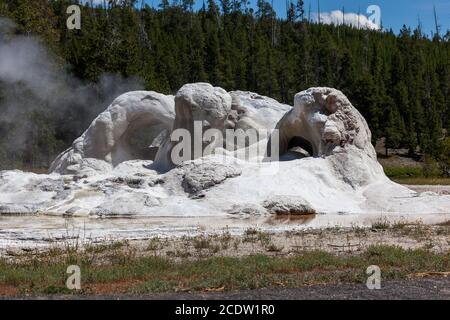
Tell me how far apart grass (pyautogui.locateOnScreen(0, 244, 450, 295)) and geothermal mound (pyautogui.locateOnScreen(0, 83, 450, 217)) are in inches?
306

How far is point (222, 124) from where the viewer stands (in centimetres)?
2198

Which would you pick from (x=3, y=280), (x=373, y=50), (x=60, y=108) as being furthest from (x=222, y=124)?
(x=373, y=50)

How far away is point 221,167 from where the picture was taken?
63.2 feet

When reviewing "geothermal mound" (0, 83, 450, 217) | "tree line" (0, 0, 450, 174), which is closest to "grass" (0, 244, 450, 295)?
"geothermal mound" (0, 83, 450, 217)

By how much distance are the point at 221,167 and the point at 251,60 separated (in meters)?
51.7

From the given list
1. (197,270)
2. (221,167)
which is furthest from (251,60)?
(197,270)

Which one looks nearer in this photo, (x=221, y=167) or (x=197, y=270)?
(x=197, y=270)

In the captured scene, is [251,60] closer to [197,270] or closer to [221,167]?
[221,167]

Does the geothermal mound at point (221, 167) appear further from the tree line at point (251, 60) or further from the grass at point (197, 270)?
the tree line at point (251, 60)

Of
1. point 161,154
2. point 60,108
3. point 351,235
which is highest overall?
point 60,108

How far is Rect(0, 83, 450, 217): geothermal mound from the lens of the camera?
1827cm

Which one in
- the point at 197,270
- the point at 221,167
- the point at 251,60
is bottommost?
the point at 197,270
